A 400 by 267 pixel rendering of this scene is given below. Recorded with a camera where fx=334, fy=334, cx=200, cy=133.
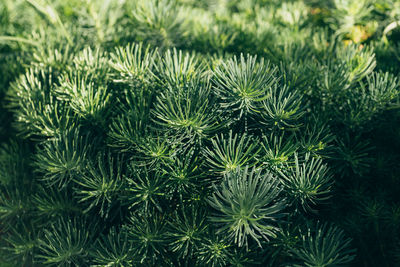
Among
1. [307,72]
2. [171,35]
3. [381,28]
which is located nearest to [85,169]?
[171,35]

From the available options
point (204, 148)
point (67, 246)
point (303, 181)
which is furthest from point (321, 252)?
point (67, 246)

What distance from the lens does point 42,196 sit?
0.87 meters

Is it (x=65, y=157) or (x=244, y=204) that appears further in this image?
(x=65, y=157)

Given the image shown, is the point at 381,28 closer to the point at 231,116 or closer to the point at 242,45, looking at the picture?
the point at 242,45

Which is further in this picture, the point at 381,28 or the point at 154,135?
the point at 381,28

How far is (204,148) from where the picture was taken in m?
0.73

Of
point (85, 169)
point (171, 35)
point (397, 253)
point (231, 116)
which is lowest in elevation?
point (397, 253)

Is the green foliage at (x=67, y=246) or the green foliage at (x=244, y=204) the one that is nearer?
the green foliage at (x=244, y=204)

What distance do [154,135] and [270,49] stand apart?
46cm

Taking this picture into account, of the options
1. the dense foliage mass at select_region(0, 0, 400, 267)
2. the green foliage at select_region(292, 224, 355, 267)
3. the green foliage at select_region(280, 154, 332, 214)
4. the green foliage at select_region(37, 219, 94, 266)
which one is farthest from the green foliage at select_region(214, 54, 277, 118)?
the green foliage at select_region(37, 219, 94, 266)

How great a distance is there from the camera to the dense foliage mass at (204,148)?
69 centimetres

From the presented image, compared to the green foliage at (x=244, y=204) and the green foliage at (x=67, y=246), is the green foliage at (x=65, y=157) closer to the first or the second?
the green foliage at (x=67, y=246)

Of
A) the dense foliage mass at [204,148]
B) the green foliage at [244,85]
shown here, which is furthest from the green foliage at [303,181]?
the green foliage at [244,85]

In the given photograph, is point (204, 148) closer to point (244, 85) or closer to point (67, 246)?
point (244, 85)
